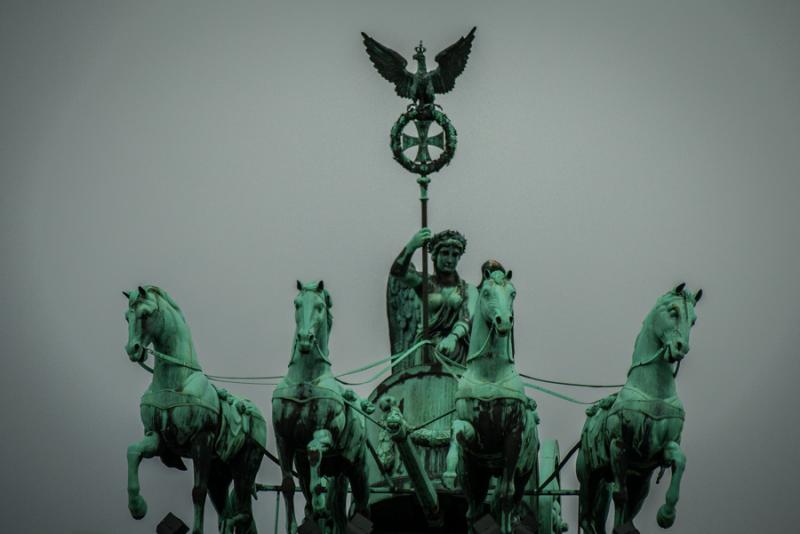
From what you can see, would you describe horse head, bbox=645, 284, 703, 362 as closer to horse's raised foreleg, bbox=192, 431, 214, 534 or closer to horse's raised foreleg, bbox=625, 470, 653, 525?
horse's raised foreleg, bbox=625, 470, 653, 525

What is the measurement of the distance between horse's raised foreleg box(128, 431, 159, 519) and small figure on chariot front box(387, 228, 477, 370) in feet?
11.3

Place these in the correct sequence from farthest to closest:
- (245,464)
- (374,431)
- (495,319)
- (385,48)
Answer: (385,48)
(374,431)
(245,464)
(495,319)

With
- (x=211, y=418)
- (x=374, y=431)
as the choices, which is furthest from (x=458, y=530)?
(x=211, y=418)

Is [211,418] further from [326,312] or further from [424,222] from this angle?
[424,222]

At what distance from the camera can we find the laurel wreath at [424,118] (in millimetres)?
21047

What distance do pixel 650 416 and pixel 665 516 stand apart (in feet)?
2.59

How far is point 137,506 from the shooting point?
1784 cm

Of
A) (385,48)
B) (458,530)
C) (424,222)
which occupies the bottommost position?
(458,530)

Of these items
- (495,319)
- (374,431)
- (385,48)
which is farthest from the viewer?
(385,48)

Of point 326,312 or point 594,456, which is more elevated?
point 326,312

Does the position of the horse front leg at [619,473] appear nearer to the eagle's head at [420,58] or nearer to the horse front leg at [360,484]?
the horse front leg at [360,484]

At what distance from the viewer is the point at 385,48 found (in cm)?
2170

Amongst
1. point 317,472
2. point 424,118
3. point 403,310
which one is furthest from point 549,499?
point 424,118

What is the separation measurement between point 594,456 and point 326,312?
2.48 metres
